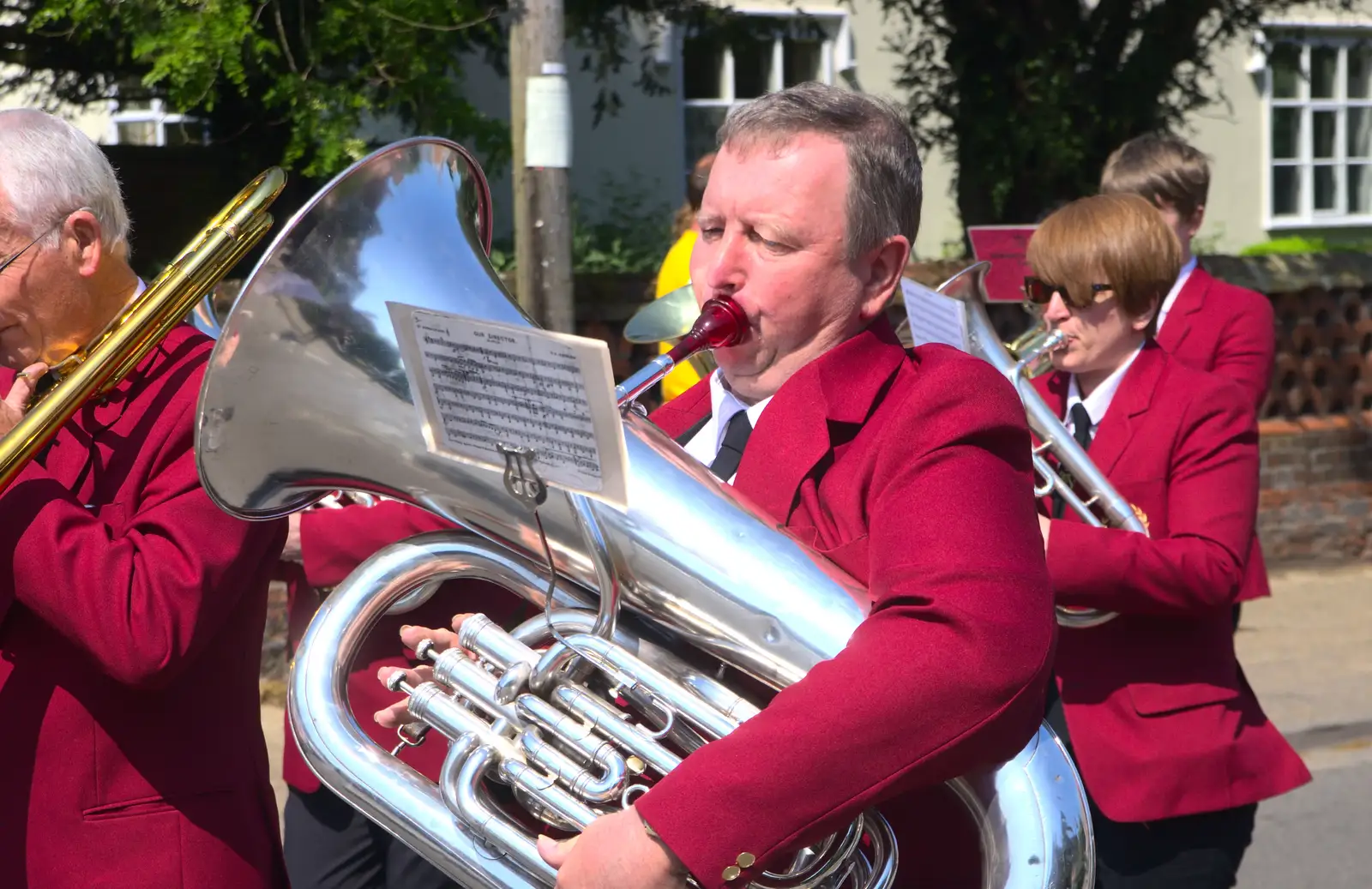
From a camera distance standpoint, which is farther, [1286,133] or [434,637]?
[1286,133]

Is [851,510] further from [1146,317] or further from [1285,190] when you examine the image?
[1285,190]

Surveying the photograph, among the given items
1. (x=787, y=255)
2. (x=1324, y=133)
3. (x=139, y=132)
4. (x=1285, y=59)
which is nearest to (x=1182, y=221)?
(x=787, y=255)

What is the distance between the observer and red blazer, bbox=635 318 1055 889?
4.93 ft

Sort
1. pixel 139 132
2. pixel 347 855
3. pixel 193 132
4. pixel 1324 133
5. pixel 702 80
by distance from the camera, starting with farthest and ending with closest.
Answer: pixel 1324 133
pixel 702 80
pixel 139 132
pixel 193 132
pixel 347 855

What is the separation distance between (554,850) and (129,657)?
622 millimetres

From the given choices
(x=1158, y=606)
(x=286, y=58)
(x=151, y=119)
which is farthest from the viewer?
(x=151, y=119)

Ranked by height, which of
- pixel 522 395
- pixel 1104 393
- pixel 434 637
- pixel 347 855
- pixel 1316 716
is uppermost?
pixel 522 395

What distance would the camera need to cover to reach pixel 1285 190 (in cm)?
1523

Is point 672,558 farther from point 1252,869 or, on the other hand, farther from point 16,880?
point 1252,869

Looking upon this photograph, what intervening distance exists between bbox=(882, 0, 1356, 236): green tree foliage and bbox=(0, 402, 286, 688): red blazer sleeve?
241 inches

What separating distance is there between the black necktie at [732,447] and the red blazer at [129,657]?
1.99 ft

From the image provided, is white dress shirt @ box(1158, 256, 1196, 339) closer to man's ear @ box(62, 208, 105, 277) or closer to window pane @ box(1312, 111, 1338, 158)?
man's ear @ box(62, 208, 105, 277)

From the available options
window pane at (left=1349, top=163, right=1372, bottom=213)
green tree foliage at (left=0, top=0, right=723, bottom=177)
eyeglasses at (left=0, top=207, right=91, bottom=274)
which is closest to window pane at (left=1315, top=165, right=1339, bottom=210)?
window pane at (left=1349, top=163, right=1372, bottom=213)

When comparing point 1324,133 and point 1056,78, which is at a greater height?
point 1056,78
